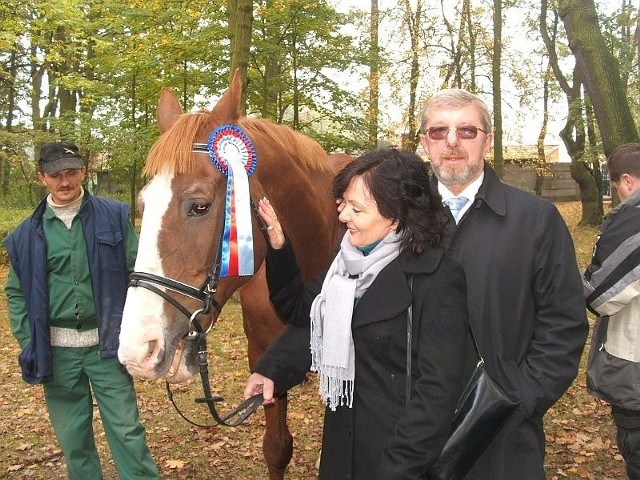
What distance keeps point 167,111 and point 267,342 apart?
1495 millimetres

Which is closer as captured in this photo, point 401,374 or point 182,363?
point 401,374

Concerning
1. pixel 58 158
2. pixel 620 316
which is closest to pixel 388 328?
pixel 620 316

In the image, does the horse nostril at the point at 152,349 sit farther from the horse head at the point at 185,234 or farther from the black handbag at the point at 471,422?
the black handbag at the point at 471,422

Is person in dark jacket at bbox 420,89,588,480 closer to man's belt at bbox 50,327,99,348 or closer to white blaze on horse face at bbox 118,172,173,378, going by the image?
white blaze on horse face at bbox 118,172,173,378

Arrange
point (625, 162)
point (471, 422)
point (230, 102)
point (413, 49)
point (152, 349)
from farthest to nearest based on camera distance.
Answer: point (413, 49) → point (625, 162) → point (230, 102) → point (152, 349) → point (471, 422)

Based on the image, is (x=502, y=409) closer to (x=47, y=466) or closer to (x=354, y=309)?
(x=354, y=309)

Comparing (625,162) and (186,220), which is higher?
(625,162)

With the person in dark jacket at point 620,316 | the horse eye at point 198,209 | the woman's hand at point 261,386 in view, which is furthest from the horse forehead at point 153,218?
the person in dark jacket at point 620,316

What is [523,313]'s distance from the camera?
2082 mm

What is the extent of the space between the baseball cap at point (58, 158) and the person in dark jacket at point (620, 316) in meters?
2.93

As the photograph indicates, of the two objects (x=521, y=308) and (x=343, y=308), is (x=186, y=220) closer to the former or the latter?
(x=343, y=308)

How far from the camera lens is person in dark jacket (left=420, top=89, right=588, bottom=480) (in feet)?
6.57

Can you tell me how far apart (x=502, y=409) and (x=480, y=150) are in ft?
3.16

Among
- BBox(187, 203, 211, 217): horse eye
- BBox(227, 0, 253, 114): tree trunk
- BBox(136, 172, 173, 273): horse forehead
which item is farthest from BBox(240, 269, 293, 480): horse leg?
BBox(227, 0, 253, 114): tree trunk
